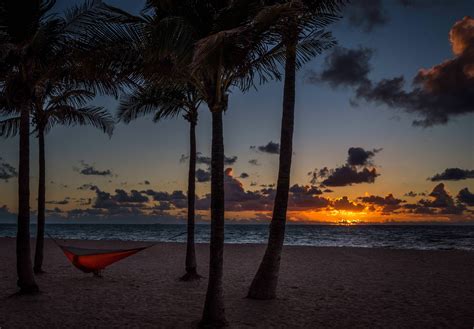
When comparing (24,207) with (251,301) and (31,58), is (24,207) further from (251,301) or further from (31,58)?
(251,301)

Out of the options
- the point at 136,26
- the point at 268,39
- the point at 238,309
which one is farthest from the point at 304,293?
the point at 136,26

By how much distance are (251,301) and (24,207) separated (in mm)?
5356

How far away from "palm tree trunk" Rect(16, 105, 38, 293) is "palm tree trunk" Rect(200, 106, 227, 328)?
474 centimetres

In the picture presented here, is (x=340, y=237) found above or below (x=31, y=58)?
below

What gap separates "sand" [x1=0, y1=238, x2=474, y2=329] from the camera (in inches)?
309

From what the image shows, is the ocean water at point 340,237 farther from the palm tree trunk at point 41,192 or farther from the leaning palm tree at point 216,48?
the leaning palm tree at point 216,48

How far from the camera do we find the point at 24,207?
31.4ft

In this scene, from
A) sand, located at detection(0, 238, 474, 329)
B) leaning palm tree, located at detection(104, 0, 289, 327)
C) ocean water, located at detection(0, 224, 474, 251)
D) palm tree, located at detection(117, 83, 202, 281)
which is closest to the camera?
leaning palm tree, located at detection(104, 0, 289, 327)

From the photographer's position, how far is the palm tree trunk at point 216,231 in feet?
22.8

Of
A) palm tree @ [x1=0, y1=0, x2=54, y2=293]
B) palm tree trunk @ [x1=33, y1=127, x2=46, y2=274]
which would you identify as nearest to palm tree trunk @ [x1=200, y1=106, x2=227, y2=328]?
palm tree @ [x1=0, y1=0, x2=54, y2=293]

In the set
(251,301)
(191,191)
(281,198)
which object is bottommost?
(251,301)

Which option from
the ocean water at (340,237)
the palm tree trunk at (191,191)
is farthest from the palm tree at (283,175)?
the ocean water at (340,237)

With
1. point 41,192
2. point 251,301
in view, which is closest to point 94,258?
point 41,192

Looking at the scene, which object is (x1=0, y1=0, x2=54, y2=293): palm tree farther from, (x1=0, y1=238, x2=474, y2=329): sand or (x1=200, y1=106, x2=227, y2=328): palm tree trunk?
(x1=200, y1=106, x2=227, y2=328): palm tree trunk
